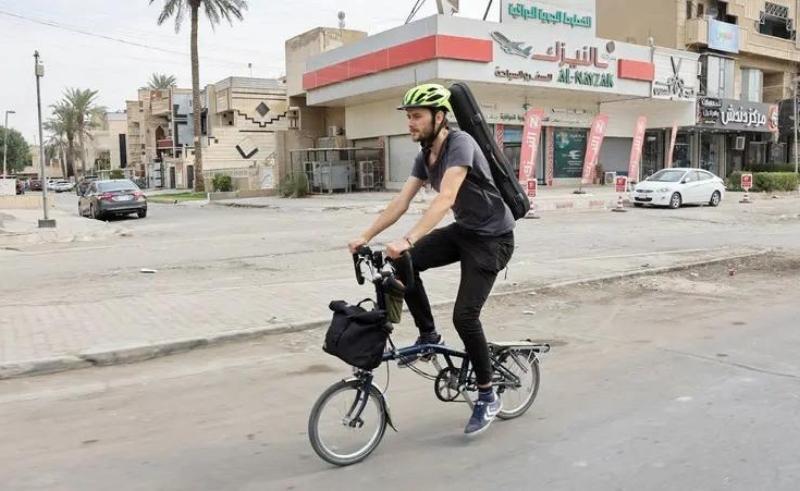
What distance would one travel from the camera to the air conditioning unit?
36.6m

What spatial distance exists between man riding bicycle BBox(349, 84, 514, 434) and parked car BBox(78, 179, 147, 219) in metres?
23.8

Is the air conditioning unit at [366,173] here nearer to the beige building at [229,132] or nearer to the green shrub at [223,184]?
the beige building at [229,132]

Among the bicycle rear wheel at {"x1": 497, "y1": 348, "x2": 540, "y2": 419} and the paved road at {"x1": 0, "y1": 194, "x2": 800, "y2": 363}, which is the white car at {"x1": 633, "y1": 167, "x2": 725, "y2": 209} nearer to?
the paved road at {"x1": 0, "y1": 194, "x2": 800, "y2": 363}

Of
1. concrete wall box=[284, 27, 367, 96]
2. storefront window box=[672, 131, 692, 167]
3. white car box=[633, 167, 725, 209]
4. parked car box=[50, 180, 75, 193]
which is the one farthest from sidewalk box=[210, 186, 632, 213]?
parked car box=[50, 180, 75, 193]

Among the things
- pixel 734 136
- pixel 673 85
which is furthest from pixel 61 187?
pixel 734 136

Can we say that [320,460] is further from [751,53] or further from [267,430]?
[751,53]

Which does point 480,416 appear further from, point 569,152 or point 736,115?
point 736,115

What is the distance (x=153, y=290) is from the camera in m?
9.75

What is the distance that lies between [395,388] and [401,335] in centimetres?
172

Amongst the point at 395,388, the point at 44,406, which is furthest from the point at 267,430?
the point at 44,406

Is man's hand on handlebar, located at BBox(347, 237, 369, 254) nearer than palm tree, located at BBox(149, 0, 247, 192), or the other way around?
man's hand on handlebar, located at BBox(347, 237, 369, 254)

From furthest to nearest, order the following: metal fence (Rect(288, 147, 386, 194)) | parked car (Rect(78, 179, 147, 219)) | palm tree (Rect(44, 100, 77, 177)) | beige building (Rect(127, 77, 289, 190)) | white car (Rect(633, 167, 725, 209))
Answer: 1. palm tree (Rect(44, 100, 77, 177))
2. beige building (Rect(127, 77, 289, 190))
3. metal fence (Rect(288, 147, 386, 194))
4. parked car (Rect(78, 179, 147, 219))
5. white car (Rect(633, 167, 725, 209))

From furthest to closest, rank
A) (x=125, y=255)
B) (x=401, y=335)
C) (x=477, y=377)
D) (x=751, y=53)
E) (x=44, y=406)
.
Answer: (x=751, y=53)
(x=125, y=255)
(x=401, y=335)
(x=44, y=406)
(x=477, y=377)

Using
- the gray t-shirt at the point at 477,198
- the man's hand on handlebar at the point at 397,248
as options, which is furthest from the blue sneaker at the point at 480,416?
the man's hand on handlebar at the point at 397,248
